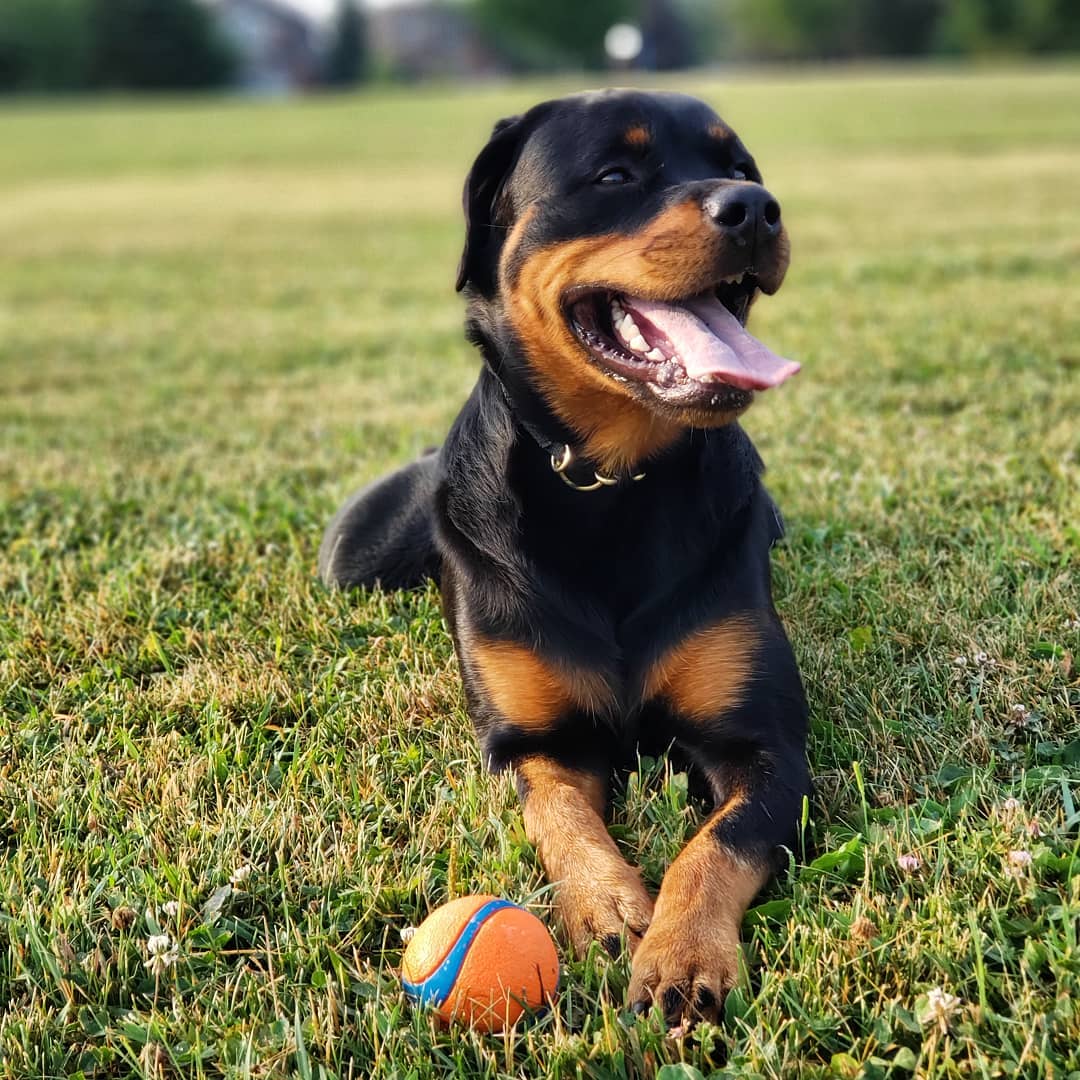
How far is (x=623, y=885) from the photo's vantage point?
2465mm

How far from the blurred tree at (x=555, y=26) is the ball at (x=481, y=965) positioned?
298 ft

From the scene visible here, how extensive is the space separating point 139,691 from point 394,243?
1176 cm

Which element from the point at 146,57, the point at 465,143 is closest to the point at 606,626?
the point at 465,143

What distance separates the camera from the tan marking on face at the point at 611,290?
287cm

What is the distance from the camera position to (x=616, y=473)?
124 inches

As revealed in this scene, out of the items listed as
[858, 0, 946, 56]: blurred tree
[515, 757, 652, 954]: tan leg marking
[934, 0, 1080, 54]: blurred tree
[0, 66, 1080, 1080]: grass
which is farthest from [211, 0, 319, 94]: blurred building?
[515, 757, 652, 954]: tan leg marking

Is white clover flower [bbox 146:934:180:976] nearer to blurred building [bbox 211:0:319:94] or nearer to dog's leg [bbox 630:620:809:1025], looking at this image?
dog's leg [bbox 630:620:809:1025]

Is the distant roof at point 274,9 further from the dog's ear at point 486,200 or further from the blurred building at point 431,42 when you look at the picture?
the dog's ear at point 486,200

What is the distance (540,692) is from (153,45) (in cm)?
7642

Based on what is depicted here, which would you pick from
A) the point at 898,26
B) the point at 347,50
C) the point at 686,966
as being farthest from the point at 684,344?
the point at 347,50

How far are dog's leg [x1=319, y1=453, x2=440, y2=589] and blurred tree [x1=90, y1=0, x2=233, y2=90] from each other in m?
73.6

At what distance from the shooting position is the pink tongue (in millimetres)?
2844

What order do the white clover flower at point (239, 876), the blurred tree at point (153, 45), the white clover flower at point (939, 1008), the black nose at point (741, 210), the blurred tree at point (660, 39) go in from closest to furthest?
the white clover flower at point (939, 1008), the white clover flower at point (239, 876), the black nose at point (741, 210), the blurred tree at point (660, 39), the blurred tree at point (153, 45)

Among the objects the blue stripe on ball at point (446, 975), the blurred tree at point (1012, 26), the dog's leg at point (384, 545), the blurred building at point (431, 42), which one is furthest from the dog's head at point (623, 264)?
the blurred building at point (431, 42)
